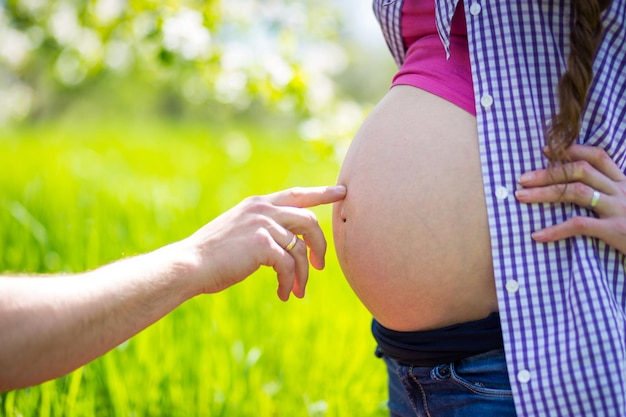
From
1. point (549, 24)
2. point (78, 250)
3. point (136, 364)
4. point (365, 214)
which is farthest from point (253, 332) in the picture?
point (549, 24)

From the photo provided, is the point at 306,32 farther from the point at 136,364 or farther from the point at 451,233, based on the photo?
the point at 451,233

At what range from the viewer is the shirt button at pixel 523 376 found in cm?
111

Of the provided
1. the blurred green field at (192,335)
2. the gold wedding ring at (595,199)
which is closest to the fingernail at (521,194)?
the gold wedding ring at (595,199)

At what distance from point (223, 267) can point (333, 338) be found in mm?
1248

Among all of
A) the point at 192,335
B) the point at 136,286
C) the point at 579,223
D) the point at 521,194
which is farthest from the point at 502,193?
the point at 192,335

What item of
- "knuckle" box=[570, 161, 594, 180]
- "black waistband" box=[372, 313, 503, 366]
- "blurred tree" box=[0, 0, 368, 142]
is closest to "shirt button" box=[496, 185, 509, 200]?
"knuckle" box=[570, 161, 594, 180]

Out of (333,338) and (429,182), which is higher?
(429,182)

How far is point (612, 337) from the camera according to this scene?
1062mm

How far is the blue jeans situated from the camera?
117 cm

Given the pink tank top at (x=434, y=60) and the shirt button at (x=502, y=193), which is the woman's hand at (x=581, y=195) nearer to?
the shirt button at (x=502, y=193)

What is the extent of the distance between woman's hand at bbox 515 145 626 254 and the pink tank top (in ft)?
0.62

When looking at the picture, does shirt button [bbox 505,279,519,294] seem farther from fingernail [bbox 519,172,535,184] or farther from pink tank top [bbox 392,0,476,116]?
pink tank top [bbox 392,0,476,116]

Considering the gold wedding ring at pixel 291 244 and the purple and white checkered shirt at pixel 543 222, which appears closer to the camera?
the purple and white checkered shirt at pixel 543 222

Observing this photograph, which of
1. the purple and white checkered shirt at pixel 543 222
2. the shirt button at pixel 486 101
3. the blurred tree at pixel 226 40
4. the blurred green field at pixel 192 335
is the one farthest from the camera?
the blurred tree at pixel 226 40
